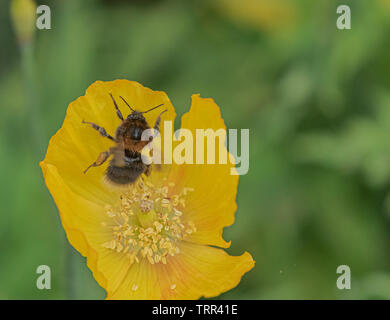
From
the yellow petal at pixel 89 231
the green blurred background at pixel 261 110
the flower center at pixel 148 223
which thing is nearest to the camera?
the yellow petal at pixel 89 231

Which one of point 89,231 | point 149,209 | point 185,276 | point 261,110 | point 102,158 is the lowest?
point 185,276

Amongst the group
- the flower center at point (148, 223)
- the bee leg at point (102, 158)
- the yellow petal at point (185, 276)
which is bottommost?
the yellow petal at point (185, 276)

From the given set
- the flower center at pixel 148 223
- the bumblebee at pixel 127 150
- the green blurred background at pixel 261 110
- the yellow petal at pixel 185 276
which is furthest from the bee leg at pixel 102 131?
the green blurred background at pixel 261 110

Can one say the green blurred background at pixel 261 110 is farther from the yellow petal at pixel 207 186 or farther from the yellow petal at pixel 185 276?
the yellow petal at pixel 207 186

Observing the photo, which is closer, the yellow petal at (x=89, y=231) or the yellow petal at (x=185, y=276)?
the yellow petal at (x=89, y=231)

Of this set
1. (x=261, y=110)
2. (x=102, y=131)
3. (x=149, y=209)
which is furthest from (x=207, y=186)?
(x=261, y=110)

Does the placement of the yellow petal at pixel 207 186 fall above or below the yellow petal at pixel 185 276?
above

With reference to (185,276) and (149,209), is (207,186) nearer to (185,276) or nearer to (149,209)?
(149,209)
